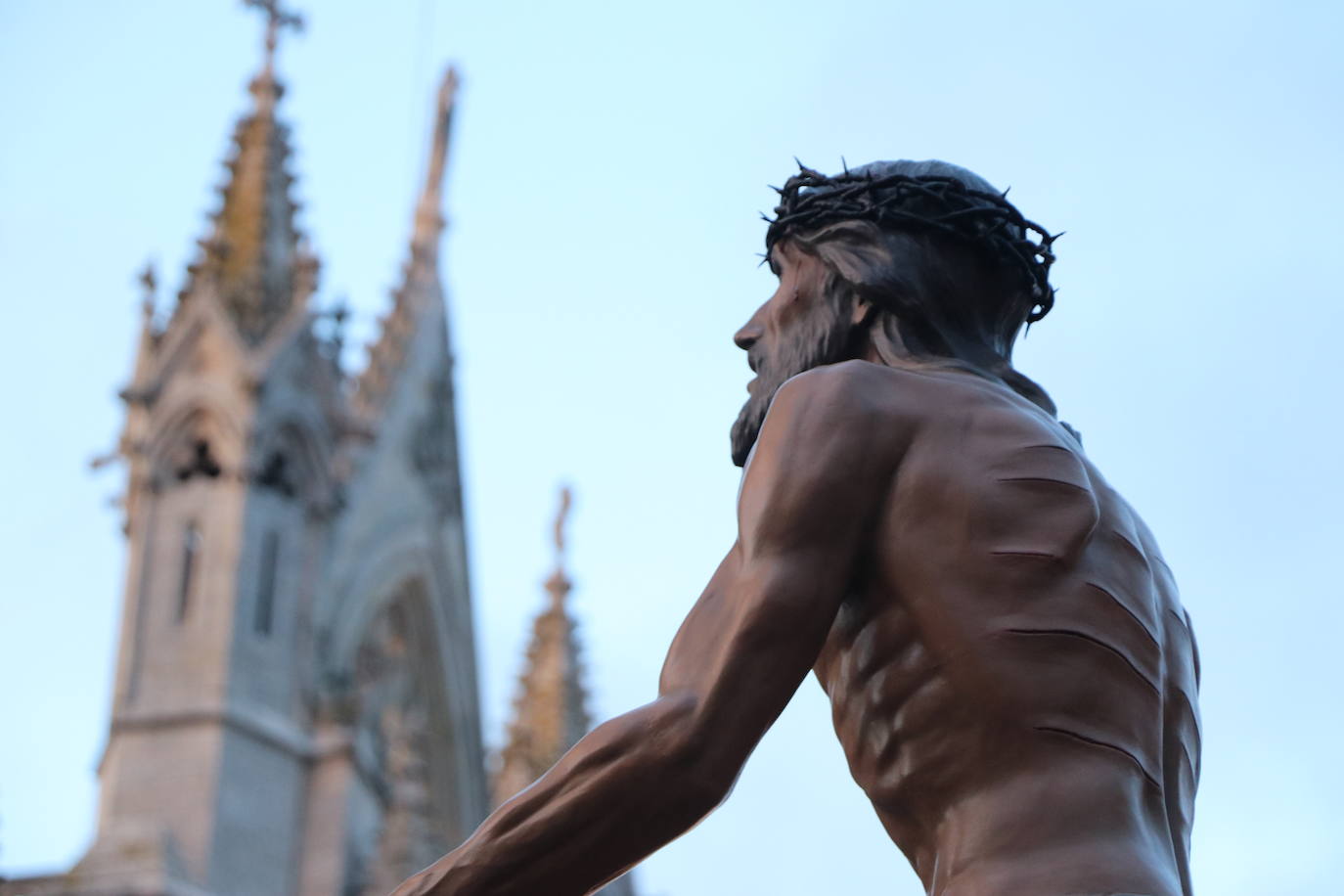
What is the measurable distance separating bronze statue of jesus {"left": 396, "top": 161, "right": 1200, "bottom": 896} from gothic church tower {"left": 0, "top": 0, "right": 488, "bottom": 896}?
2325 cm

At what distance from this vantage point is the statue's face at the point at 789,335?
158 inches

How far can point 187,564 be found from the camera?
30.2 meters

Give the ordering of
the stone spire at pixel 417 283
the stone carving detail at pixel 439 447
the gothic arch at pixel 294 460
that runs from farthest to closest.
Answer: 1. the stone carving detail at pixel 439 447
2. the stone spire at pixel 417 283
3. the gothic arch at pixel 294 460

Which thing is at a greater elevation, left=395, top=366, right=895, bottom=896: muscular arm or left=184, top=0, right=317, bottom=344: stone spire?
left=184, top=0, right=317, bottom=344: stone spire

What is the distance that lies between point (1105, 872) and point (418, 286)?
38.7m

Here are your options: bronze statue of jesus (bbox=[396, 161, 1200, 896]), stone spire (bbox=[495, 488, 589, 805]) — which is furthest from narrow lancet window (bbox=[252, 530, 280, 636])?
bronze statue of jesus (bbox=[396, 161, 1200, 896])

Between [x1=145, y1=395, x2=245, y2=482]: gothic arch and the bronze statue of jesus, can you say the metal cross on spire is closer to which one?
[x1=145, y1=395, x2=245, y2=482]: gothic arch

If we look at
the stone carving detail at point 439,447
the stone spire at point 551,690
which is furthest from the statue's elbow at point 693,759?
the stone carving detail at point 439,447

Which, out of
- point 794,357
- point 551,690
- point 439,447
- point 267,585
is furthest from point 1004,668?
point 439,447

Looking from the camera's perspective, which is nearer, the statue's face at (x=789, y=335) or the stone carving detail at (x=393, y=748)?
the statue's face at (x=789, y=335)

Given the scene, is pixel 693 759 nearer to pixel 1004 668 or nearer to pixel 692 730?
pixel 692 730

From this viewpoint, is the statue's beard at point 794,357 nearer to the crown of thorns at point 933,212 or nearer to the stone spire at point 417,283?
the crown of thorns at point 933,212

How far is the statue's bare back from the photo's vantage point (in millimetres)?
3516

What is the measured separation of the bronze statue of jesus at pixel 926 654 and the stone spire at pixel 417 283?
33.6m
